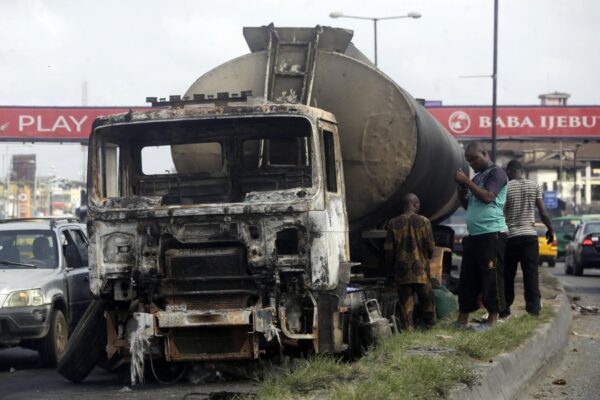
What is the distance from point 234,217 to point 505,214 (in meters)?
4.04

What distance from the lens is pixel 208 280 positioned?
9.12 meters

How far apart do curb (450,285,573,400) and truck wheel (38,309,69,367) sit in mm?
4751

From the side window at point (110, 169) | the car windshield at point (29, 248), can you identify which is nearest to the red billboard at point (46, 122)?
the car windshield at point (29, 248)

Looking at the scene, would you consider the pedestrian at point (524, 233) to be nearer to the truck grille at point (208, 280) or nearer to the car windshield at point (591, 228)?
the truck grille at point (208, 280)

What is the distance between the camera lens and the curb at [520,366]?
7512 mm

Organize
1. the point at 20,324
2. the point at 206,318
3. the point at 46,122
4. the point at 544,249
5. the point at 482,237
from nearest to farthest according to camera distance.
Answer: the point at 206,318
the point at 482,237
the point at 20,324
the point at 544,249
the point at 46,122

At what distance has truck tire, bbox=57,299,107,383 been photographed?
379 inches

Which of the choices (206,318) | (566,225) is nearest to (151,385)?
(206,318)

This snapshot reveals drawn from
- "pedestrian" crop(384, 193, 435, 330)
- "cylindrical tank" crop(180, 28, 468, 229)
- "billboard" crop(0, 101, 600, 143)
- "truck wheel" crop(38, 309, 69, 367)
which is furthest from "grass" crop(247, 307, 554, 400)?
"billboard" crop(0, 101, 600, 143)

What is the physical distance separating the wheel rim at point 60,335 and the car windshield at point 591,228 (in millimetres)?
19499

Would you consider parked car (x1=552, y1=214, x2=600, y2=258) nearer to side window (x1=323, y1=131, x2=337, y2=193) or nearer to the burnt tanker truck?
the burnt tanker truck

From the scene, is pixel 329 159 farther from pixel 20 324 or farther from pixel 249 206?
pixel 20 324

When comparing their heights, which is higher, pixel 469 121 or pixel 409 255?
pixel 469 121

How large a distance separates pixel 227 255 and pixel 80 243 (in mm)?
4980
